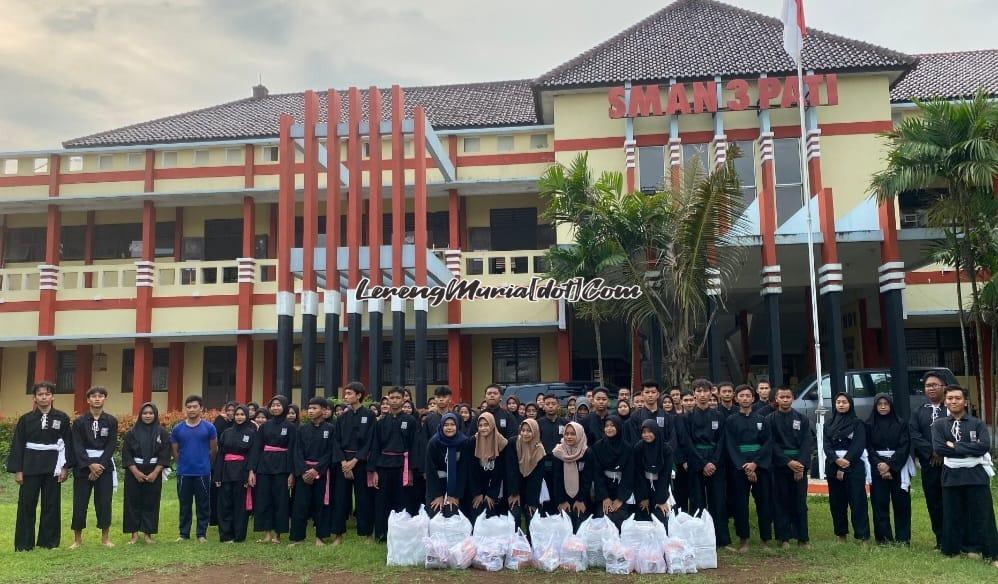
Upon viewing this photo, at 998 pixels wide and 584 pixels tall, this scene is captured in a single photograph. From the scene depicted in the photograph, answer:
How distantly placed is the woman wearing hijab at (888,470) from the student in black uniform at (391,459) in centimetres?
492

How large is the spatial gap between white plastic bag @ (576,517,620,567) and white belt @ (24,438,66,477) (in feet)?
18.4

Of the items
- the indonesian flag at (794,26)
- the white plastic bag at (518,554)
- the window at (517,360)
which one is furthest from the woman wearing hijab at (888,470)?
the window at (517,360)

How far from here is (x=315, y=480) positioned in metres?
8.91

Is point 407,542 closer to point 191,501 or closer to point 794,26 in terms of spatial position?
point 191,501

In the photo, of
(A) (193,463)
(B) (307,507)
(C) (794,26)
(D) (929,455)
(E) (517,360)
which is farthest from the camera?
(E) (517,360)

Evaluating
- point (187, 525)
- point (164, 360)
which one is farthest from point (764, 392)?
point (164, 360)

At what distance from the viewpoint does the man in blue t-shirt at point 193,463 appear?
9156 mm

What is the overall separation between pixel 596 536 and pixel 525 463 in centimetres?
96

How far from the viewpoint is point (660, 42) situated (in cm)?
2023

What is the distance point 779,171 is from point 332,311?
1013 cm

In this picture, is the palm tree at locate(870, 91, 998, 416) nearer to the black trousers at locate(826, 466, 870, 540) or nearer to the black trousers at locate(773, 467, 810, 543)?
the black trousers at locate(826, 466, 870, 540)

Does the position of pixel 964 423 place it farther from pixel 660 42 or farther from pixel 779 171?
A: pixel 660 42

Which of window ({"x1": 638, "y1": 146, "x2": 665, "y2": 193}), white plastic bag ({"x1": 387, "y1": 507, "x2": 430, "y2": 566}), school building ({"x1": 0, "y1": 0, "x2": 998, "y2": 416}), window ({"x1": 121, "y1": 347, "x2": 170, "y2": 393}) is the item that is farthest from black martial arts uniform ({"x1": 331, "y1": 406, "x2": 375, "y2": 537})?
window ({"x1": 121, "y1": 347, "x2": 170, "y2": 393})

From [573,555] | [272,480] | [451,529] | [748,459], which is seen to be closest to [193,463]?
[272,480]
